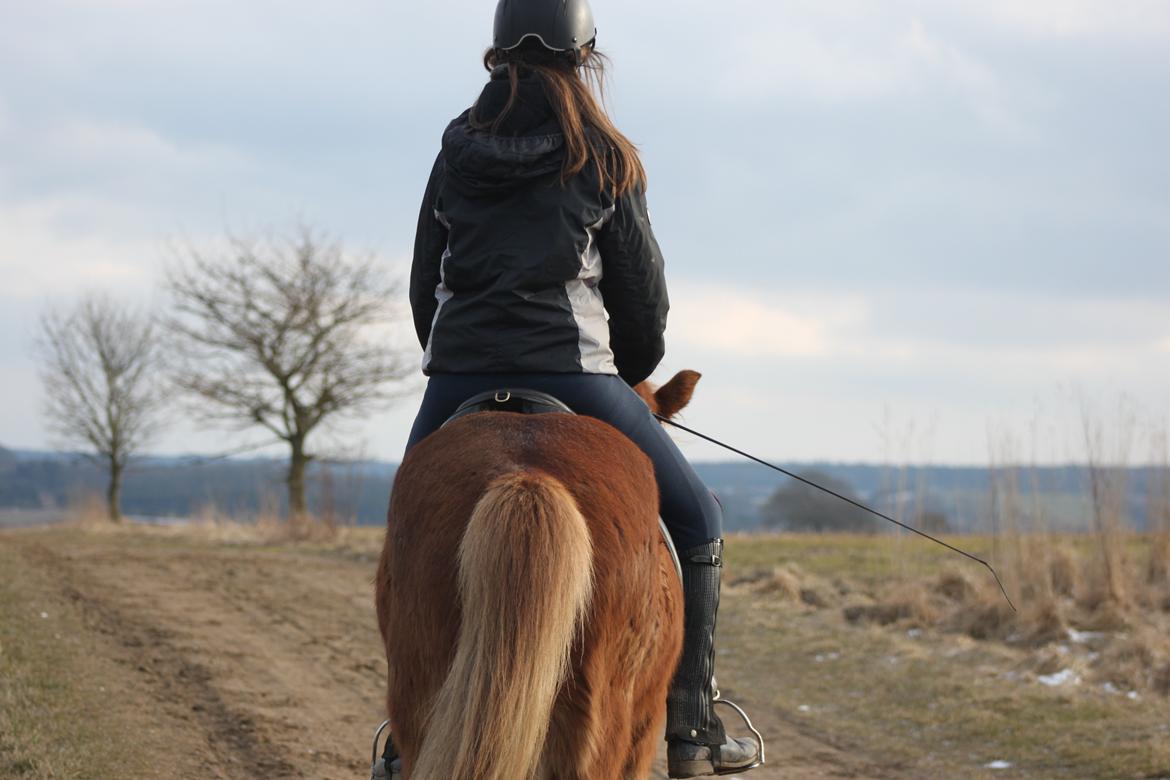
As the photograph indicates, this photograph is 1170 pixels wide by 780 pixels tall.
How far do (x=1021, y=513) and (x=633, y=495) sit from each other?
9462 millimetres

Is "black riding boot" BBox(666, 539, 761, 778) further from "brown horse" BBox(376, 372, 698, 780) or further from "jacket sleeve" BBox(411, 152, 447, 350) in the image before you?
"jacket sleeve" BBox(411, 152, 447, 350)

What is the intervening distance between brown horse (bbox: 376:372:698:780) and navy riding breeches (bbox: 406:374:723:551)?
184 mm

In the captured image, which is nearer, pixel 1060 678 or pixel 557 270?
pixel 557 270

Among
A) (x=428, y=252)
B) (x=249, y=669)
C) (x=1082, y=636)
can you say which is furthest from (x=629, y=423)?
(x=1082, y=636)

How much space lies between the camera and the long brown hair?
3.06 m

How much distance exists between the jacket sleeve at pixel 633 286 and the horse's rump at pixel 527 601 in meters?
0.56

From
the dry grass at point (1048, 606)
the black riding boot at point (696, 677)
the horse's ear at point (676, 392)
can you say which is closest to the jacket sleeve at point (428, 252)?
the horse's ear at point (676, 392)

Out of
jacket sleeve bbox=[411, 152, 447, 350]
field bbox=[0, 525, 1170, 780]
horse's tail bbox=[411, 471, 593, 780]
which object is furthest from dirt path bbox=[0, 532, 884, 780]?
horse's tail bbox=[411, 471, 593, 780]

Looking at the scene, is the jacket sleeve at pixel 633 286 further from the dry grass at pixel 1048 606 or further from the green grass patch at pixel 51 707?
the dry grass at pixel 1048 606

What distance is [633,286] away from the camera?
3.30 m

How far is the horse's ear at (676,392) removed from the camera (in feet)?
13.0

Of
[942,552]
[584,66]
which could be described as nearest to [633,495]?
[584,66]

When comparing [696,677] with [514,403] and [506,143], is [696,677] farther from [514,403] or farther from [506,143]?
[506,143]

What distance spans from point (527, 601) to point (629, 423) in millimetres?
970
